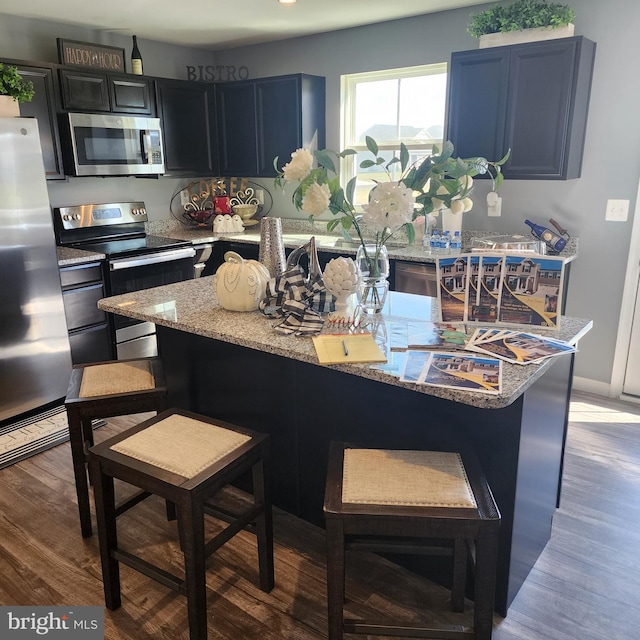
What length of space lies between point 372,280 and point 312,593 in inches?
43.5

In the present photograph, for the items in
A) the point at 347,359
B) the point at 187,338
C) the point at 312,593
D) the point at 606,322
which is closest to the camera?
the point at 347,359

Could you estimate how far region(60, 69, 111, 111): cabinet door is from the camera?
3.58m

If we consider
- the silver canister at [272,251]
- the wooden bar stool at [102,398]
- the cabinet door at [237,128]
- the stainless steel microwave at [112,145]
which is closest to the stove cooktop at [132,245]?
the stainless steel microwave at [112,145]

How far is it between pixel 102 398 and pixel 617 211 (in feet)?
9.80

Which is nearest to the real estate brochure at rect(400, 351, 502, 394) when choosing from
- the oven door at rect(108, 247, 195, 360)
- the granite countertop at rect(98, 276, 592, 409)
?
the granite countertop at rect(98, 276, 592, 409)

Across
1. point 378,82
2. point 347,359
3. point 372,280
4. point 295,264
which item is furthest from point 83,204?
point 347,359

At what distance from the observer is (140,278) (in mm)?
3824

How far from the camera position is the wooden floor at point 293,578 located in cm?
175

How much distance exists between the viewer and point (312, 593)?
188 centimetres

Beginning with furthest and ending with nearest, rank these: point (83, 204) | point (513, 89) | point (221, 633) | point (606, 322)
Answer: point (83, 204) < point (606, 322) < point (513, 89) < point (221, 633)

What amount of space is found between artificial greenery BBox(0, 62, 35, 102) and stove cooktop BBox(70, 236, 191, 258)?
1.01 m

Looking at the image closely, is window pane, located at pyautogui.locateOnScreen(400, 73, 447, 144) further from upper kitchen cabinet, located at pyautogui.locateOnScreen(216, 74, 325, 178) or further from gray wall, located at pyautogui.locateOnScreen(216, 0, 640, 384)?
upper kitchen cabinet, located at pyautogui.locateOnScreen(216, 74, 325, 178)

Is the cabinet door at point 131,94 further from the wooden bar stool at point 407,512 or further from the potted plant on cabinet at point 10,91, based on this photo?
the wooden bar stool at point 407,512

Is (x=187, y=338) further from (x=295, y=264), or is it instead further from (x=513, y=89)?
(x=513, y=89)
